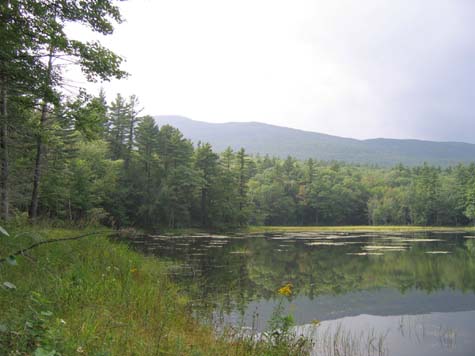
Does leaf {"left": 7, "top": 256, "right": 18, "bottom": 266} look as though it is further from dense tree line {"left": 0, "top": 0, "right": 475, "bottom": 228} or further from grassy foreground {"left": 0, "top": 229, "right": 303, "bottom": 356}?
dense tree line {"left": 0, "top": 0, "right": 475, "bottom": 228}

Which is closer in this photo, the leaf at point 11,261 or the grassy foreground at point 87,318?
the leaf at point 11,261

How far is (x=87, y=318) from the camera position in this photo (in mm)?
4418

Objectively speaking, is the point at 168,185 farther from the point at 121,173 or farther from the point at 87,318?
the point at 87,318

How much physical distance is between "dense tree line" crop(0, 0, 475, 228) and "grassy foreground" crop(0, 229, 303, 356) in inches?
178

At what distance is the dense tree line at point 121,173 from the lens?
9.60 metres

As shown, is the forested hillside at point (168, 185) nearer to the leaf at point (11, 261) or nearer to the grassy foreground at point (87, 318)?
the grassy foreground at point (87, 318)

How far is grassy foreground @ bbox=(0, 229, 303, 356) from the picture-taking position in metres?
3.29

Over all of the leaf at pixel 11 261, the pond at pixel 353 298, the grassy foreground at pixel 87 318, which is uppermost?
the leaf at pixel 11 261

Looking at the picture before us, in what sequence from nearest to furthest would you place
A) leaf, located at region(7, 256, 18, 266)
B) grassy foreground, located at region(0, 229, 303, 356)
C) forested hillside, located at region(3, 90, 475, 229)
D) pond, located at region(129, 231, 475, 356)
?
leaf, located at region(7, 256, 18, 266) → grassy foreground, located at region(0, 229, 303, 356) → pond, located at region(129, 231, 475, 356) → forested hillside, located at region(3, 90, 475, 229)

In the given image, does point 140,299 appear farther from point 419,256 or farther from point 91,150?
point 91,150

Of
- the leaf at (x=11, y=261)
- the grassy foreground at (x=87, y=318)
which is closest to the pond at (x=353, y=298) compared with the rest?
the grassy foreground at (x=87, y=318)

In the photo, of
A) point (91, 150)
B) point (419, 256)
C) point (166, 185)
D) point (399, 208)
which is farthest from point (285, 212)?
point (419, 256)

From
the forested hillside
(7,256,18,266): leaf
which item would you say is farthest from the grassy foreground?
the forested hillside

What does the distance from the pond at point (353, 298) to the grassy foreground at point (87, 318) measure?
1.17 m
